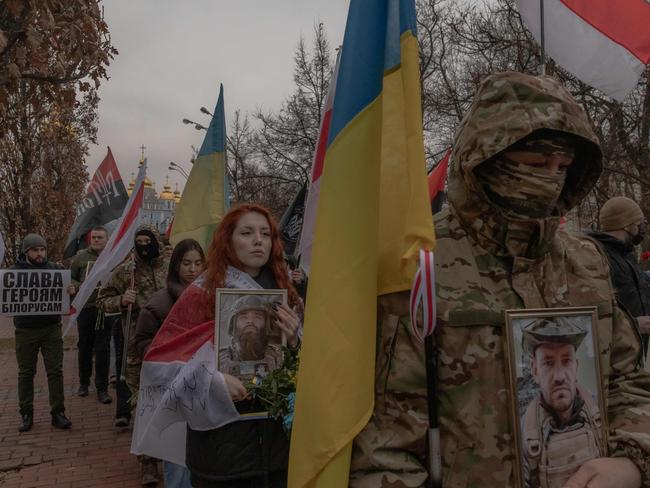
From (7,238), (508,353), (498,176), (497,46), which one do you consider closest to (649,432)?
(508,353)

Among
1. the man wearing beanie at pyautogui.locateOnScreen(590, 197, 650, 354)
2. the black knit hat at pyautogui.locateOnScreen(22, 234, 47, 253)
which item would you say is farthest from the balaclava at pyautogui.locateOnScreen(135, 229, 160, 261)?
the man wearing beanie at pyautogui.locateOnScreen(590, 197, 650, 354)

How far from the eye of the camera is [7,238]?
68.1 ft

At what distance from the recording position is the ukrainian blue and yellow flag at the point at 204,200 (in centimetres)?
545

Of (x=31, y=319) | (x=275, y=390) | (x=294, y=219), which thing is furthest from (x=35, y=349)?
(x=275, y=390)

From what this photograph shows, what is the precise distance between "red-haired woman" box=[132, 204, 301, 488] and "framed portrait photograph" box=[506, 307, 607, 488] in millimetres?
1449

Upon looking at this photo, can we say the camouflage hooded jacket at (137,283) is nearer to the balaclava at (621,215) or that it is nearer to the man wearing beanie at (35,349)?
the man wearing beanie at (35,349)

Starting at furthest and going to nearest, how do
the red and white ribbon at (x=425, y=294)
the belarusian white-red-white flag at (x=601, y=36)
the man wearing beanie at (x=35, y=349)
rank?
the man wearing beanie at (x=35, y=349)
the belarusian white-red-white flag at (x=601, y=36)
the red and white ribbon at (x=425, y=294)

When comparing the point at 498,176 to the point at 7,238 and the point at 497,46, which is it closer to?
the point at 497,46

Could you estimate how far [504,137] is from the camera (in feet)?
4.86

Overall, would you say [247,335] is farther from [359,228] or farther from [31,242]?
[31,242]

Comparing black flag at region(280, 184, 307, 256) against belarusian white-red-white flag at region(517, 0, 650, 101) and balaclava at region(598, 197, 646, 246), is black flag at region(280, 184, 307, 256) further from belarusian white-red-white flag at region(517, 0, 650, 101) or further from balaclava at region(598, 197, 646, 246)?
balaclava at region(598, 197, 646, 246)

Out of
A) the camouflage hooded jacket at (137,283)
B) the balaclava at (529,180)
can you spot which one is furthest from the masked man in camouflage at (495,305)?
the camouflage hooded jacket at (137,283)

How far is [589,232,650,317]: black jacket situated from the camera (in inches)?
183

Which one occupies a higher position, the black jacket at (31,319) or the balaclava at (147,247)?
the balaclava at (147,247)
